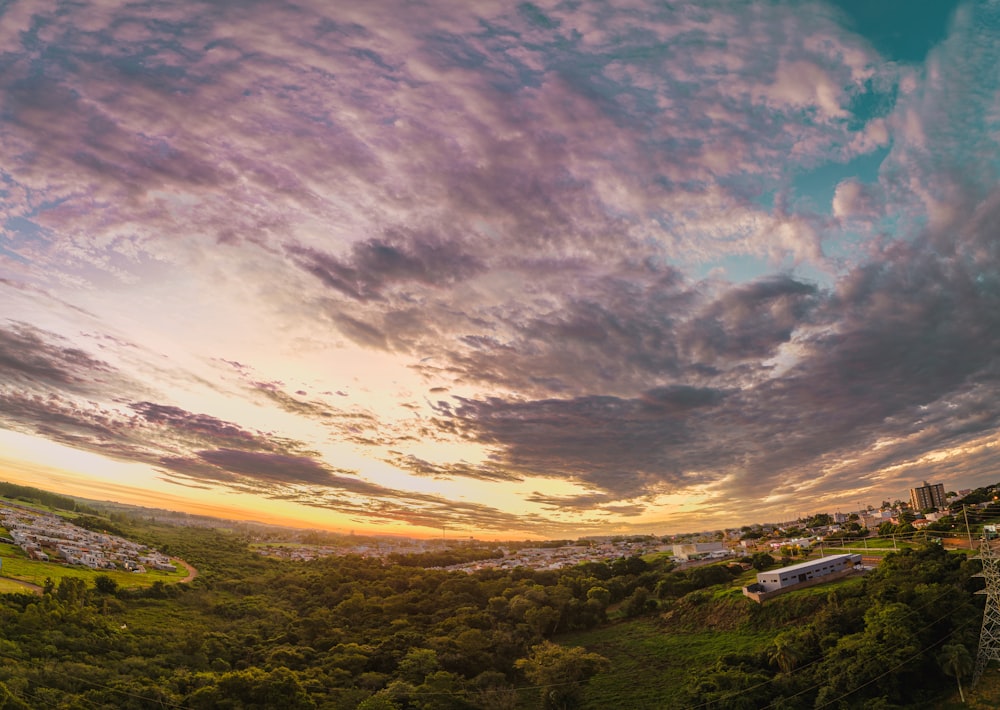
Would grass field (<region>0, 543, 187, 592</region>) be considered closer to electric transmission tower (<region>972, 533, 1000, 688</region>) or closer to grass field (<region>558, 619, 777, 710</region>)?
→ grass field (<region>558, 619, 777, 710</region>)

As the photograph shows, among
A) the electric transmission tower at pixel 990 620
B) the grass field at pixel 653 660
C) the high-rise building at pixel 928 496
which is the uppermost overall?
the high-rise building at pixel 928 496

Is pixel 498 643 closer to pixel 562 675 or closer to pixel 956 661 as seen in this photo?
pixel 562 675

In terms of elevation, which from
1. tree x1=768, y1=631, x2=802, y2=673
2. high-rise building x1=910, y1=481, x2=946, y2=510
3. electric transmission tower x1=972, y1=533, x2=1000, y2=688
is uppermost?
high-rise building x1=910, y1=481, x2=946, y2=510

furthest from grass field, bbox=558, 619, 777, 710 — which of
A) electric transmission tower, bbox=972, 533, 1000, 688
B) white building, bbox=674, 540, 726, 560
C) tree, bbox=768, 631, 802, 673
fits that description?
white building, bbox=674, 540, 726, 560

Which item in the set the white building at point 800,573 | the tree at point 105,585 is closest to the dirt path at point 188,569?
the tree at point 105,585

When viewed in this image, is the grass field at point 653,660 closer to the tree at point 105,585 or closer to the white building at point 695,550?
the white building at point 695,550

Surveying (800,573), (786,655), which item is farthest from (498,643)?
(800,573)

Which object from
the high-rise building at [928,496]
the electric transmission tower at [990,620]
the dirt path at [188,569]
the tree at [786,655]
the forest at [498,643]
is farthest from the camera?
the high-rise building at [928,496]
